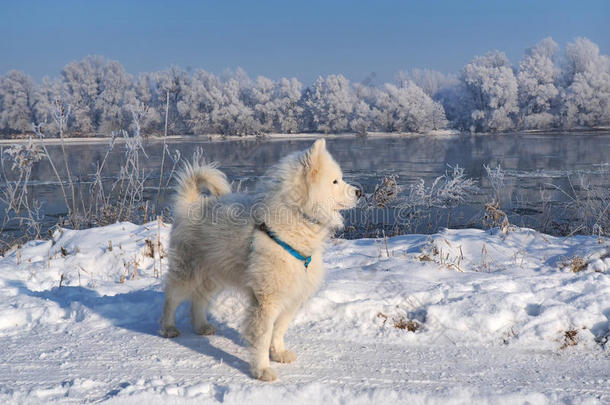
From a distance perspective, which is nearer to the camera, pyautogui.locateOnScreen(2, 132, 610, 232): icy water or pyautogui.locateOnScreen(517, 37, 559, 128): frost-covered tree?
pyautogui.locateOnScreen(2, 132, 610, 232): icy water

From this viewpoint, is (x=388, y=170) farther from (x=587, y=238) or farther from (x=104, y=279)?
(x=104, y=279)

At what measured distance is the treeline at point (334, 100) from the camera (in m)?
54.1

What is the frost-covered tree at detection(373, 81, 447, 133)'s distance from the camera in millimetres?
56844

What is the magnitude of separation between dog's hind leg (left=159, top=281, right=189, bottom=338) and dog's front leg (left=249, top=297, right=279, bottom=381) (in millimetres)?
950

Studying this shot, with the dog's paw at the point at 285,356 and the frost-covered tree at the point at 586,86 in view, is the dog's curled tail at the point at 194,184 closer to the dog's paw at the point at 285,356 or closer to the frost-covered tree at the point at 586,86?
the dog's paw at the point at 285,356

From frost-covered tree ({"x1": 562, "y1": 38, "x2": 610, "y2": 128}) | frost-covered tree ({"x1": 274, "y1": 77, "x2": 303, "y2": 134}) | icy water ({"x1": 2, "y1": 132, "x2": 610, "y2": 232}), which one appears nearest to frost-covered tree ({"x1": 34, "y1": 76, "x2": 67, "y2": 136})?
frost-covered tree ({"x1": 274, "y1": 77, "x2": 303, "y2": 134})

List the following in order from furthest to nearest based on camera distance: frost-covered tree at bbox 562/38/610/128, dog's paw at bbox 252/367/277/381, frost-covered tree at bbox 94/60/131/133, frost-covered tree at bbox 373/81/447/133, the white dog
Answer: frost-covered tree at bbox 94/60/131/133 < frost-covered tree at bbox 373/81/447/133 < frost-covered tree at bbox 562/38/610/128 < the white dog < dog's paw at bbox 252/367/277/381

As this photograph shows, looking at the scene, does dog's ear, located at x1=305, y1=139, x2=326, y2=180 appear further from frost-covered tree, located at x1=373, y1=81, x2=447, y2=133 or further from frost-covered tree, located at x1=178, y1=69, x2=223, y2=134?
frost-covered tree, located at x1=178, y1=69, x2=223, y2=134

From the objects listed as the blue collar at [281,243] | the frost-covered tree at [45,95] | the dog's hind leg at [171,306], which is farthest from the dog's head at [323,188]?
the frost-covered tree at [45,95]

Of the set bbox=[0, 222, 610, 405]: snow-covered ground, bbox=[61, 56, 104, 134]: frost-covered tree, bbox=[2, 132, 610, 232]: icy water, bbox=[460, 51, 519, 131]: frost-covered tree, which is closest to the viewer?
bbox=[0, 222, 610, 405]: snow-covered ground

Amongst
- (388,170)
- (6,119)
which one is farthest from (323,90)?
(388,170)

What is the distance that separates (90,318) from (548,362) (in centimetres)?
409

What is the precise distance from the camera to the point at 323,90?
67.5 meters

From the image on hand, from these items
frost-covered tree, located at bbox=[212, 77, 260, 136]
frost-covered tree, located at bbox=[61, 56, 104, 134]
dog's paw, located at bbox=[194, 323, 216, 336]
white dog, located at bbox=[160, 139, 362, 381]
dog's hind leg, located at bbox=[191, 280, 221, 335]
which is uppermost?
frost-covered tree, located at bbox=[61, 56, 104, 134]
